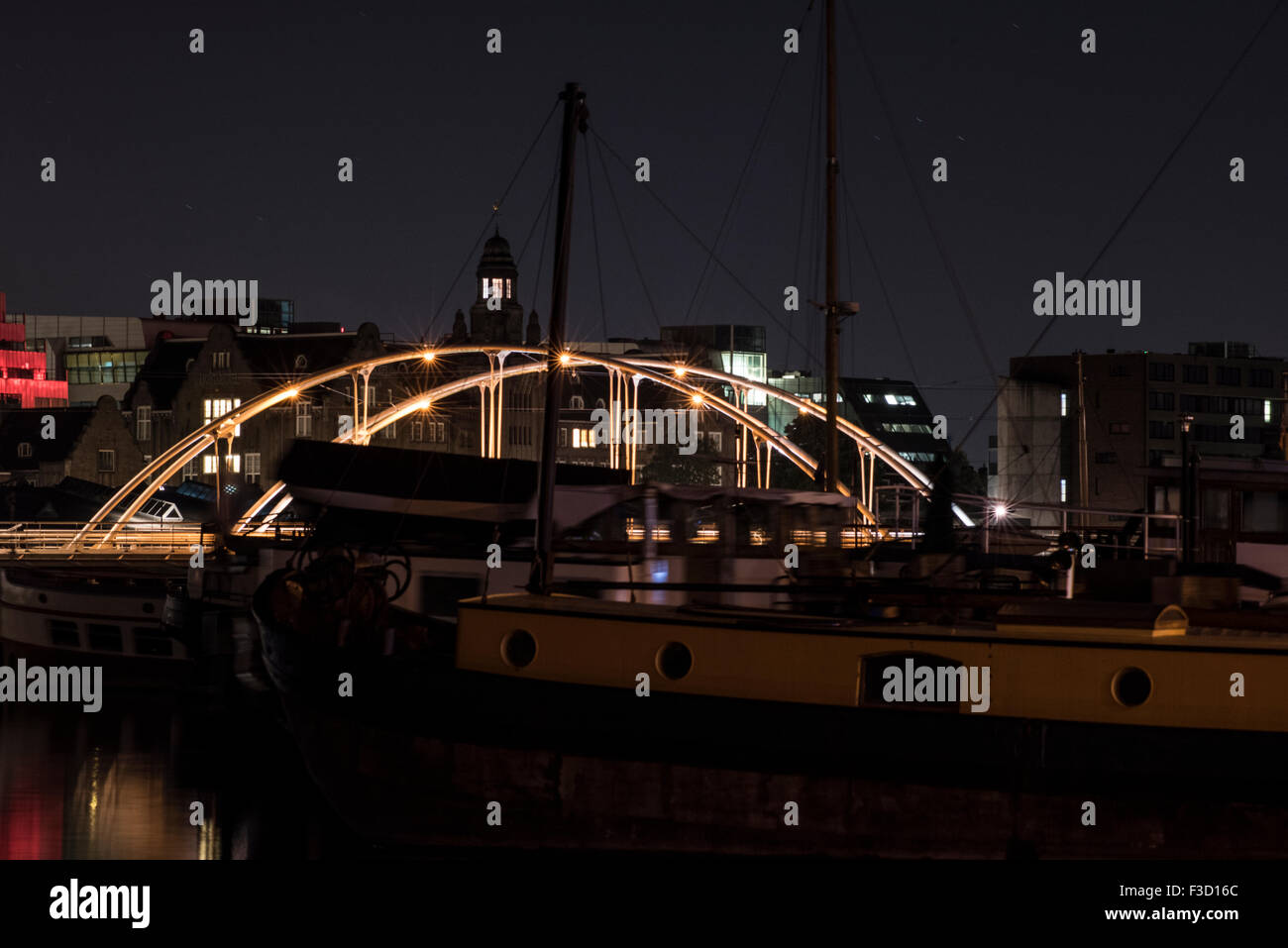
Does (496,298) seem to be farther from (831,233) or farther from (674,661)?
(674,661)

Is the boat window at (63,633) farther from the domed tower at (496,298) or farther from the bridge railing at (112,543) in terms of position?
the domed tower at (496,298)

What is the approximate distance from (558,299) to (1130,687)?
36.8 feet

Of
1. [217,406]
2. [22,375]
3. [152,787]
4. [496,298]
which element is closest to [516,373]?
[152,787]

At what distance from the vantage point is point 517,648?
21500mm

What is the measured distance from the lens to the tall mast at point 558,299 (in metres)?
24.4

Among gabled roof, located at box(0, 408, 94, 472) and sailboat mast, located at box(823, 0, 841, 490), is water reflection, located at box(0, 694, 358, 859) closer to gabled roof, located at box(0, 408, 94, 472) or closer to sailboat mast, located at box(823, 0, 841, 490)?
sailboat mast, located at box(823, 0, 841, 490)

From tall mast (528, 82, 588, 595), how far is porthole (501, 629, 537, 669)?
287 cm

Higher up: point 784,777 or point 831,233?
point 831,233

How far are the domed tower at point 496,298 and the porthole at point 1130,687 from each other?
429ft

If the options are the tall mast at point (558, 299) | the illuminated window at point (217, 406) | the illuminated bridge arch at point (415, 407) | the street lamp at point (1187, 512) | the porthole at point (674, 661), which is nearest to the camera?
the porthole at point (674, 661)

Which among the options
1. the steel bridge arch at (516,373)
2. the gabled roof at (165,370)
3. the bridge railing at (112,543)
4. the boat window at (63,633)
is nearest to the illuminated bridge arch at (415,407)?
the steel bridge arch at (516,373)

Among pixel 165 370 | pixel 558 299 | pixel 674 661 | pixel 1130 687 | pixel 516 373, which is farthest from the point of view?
pixel 165 370

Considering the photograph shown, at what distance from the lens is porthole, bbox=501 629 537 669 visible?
21.4 m
